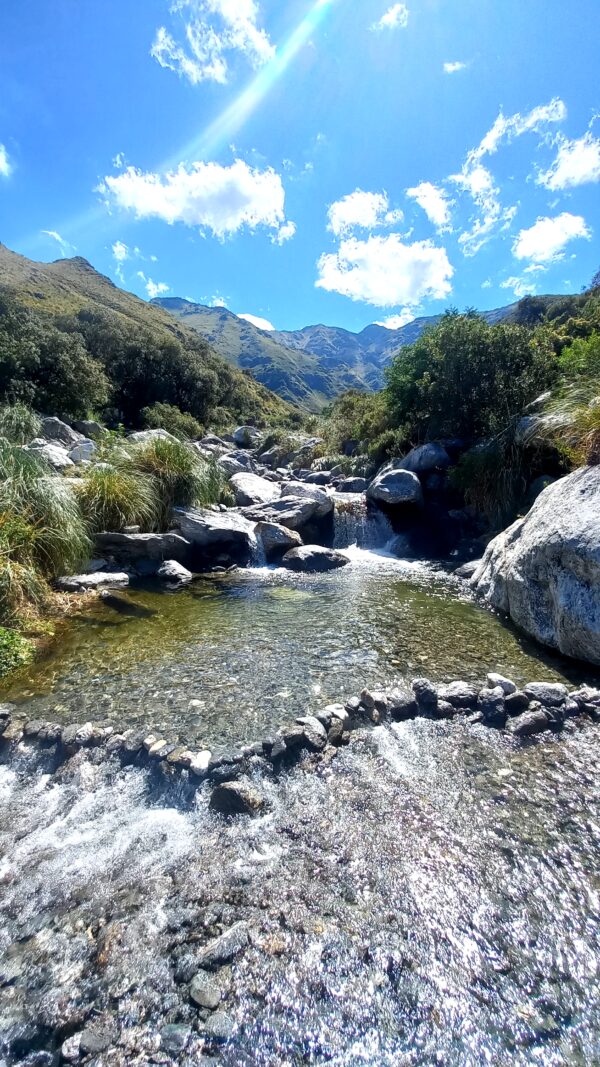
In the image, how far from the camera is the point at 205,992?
8.57 feet

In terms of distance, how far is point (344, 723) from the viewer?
205 inches

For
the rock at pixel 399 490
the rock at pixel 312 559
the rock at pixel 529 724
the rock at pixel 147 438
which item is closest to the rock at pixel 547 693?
the rock at pixel 529 724

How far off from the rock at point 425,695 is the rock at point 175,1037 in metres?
3.91

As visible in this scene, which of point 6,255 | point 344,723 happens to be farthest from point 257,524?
point 6,255

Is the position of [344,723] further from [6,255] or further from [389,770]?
[6,255]

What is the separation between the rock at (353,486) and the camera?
20688 millimetres

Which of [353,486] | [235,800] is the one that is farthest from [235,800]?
[353,486]

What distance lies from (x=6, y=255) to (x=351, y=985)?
528 ft

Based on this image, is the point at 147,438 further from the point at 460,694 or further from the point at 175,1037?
the point at 175,1037

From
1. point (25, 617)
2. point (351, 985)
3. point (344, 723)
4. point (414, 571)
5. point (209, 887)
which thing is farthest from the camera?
point (414, 571)

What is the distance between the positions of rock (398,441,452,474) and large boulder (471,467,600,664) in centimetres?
864

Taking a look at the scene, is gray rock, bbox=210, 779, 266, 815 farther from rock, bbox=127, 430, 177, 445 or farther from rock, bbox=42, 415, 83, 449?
rock, bbox=42, 415, 83, 449

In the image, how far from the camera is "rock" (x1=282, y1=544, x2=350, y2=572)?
13500 millimetres

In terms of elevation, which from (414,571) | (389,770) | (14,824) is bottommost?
(14,824)
